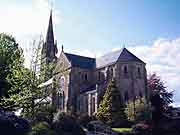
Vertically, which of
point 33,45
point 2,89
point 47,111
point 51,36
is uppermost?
point 51,36

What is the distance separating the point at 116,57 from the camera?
5741cm

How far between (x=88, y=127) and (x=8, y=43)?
21.8 metres

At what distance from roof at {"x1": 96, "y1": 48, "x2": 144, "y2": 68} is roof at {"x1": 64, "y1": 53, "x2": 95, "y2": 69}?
2113 mm

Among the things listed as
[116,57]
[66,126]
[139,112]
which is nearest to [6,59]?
[66,126]

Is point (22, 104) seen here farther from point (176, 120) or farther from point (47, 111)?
point (176, 120)

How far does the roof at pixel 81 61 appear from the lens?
60509 mm

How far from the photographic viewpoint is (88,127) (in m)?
42.1

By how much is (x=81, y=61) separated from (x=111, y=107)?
56.5ft

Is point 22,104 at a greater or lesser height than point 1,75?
lesser

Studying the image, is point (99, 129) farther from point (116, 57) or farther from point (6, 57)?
point (116, 57)

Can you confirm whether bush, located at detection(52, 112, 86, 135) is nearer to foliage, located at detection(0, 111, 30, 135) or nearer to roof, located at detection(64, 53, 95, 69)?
foliage, located at detection(0, 111, 30, 135)

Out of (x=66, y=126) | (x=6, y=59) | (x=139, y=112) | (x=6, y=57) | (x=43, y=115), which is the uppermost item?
(x=6, y=57)

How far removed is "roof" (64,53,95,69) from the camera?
199ft

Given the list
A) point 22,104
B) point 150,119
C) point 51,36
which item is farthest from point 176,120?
point 51,36
